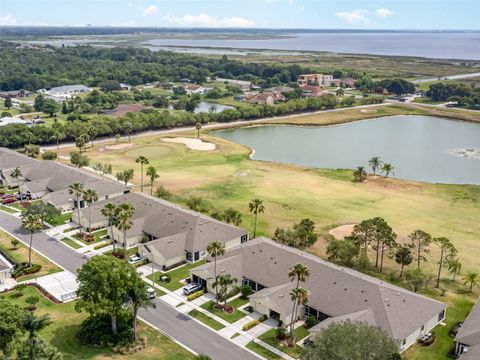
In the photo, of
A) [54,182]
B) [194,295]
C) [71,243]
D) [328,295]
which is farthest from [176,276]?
[54,182]

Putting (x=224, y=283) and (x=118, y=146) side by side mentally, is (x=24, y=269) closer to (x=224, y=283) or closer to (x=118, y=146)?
(x=224, y=283)

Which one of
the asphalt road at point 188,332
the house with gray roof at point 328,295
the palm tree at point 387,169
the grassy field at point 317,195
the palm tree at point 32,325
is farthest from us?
the palm tree at point 387,169

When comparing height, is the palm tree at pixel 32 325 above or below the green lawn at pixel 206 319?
above

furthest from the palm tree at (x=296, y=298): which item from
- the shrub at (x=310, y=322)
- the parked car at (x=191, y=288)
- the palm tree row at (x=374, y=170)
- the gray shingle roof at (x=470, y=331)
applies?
the palm tree row at (x=374, y=170)

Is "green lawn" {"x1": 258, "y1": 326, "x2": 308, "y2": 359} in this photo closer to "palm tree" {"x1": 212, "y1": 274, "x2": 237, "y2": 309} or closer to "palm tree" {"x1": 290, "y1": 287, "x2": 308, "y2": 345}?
"palm tree" {"x1": 290, "y1": 287, "x2": 308, "y2": 345}

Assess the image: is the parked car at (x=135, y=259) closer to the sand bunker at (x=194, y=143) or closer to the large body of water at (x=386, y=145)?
the large body of water at (x=386, y=145)

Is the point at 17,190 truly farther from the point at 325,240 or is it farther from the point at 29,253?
the point at 325,240

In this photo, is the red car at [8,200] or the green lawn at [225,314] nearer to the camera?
the green lawn at [225,314]

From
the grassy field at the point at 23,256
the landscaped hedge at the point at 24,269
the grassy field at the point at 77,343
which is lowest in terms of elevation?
the grassy field at the point at 23,256
